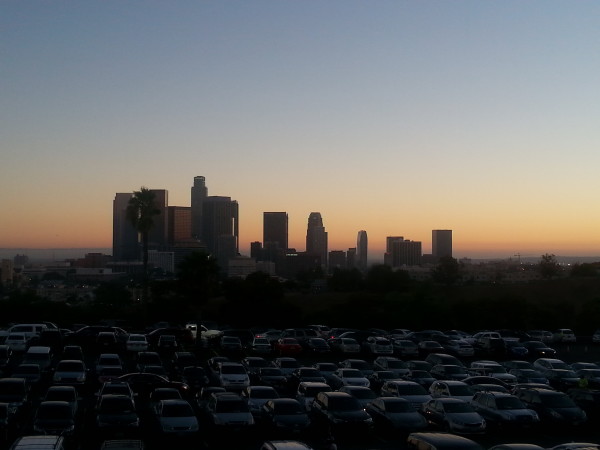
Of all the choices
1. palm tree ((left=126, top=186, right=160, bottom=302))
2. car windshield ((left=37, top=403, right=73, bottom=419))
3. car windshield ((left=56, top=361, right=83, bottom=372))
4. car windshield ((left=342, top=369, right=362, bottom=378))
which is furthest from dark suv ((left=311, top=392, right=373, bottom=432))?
palm tree ((left=126, top=186, right=160, bottom=302))

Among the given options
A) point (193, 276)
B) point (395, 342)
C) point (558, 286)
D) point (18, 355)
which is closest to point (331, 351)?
point (395, 342)

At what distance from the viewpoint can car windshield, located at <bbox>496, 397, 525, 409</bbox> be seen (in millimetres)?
21938

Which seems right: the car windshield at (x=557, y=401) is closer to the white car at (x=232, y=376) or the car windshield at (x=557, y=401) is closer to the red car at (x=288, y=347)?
the white car at (x=232, y=376)

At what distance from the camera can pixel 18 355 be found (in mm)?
40750

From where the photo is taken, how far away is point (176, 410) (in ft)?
67.4

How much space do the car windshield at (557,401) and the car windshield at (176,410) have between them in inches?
443

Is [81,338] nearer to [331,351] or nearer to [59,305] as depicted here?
[331,351]

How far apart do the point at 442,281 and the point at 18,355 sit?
75.8m

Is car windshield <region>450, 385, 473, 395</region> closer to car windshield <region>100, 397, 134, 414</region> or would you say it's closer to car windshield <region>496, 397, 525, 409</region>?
car windshield <region>496, 397, 525, 409</region>

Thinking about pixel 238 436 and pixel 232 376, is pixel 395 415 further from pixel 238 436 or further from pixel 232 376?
pixel 232 376

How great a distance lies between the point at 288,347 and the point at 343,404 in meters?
20.7

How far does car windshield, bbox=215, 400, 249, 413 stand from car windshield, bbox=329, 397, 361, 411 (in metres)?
2.58

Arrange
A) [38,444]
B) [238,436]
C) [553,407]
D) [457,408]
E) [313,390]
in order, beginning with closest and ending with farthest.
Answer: [38,444]
[238,436]
[457,408]
[553,407]
[313,390]

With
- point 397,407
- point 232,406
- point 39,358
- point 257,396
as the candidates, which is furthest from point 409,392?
point 39,358
